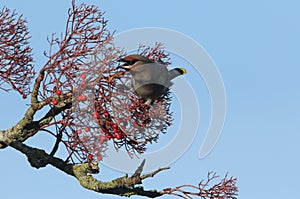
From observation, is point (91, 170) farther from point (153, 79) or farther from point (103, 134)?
point (153, 79)

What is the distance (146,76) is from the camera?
3918 mm

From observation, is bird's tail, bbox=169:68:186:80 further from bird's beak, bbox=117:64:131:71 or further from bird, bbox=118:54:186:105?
bird's beak, bbox=117:64:131:71

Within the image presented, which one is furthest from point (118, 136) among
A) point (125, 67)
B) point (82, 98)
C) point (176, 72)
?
point (176, 72)

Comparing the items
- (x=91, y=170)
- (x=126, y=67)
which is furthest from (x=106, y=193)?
(x=126, y=67)

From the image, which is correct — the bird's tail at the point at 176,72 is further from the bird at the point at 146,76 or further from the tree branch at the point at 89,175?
the tree branch at the point at 89,175

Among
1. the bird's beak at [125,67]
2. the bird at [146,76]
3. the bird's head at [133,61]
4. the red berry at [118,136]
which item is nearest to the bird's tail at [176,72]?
the bird at [146,76]

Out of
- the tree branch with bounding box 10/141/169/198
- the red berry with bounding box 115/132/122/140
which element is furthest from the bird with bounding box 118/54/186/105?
the tree branch with bounding box 10/141/169/198

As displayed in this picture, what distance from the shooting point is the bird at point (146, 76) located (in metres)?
3.94

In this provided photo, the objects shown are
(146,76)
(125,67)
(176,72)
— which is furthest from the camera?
(176,72)

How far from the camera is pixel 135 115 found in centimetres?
419

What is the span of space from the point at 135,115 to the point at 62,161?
2.91ft

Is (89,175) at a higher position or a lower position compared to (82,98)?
lower

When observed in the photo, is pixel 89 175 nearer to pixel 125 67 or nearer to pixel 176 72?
pixel 125 67

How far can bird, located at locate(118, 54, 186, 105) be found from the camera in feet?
12.9
